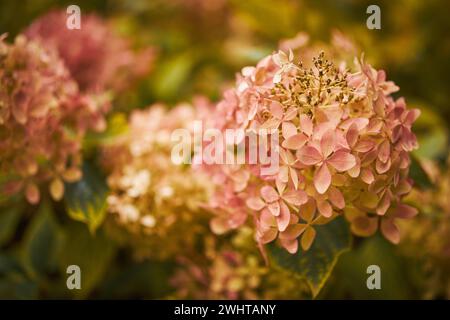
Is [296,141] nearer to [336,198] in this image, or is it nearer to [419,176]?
[336,198]

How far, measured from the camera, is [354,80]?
0.50 metres

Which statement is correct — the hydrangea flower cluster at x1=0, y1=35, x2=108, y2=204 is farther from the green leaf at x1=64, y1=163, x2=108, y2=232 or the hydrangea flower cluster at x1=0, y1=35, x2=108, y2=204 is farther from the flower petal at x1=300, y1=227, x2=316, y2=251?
the flower petal at x1=300, y1=227, x2=316, y2=251

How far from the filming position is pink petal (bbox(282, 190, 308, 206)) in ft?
1.51

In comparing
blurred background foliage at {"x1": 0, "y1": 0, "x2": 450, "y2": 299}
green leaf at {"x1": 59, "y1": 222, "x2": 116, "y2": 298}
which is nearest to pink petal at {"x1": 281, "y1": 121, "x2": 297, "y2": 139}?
blurred background foliage at {"x1": 0, "y1": 0, "x2": 450, "y2": 299}

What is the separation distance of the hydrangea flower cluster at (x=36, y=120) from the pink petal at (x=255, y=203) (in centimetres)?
25

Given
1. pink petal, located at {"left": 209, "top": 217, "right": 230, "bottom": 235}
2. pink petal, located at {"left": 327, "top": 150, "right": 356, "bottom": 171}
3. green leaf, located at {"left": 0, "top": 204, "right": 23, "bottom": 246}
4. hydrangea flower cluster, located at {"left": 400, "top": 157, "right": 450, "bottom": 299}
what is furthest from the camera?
green leaf, located at {"left": 0, "top": 204, "right": 23, "bottom": 246}

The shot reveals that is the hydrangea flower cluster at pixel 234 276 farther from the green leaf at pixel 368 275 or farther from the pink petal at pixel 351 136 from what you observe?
the pink petal at pixel 351 136

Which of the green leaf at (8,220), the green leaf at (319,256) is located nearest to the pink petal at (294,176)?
the green leaf at (319,256)

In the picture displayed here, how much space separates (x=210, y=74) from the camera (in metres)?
1.19

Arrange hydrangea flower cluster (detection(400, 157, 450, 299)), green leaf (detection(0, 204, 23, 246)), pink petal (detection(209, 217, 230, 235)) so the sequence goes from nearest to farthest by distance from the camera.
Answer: pink petal (detection(209, 217, 230, 235)) < hydrangea flower cluster (detection(400, 157, 450, 299)) < green leaf (detection(0, 204, 23, 246))

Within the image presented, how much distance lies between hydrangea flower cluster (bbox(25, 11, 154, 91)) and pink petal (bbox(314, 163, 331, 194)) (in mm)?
462

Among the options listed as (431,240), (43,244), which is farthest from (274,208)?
(43,244)
